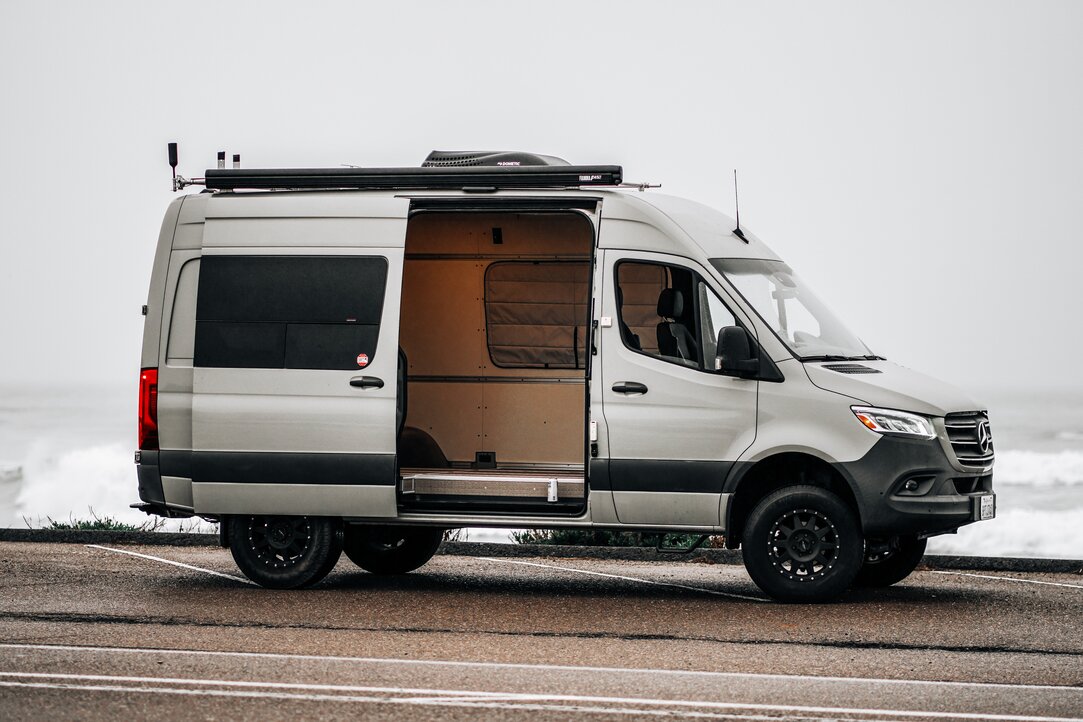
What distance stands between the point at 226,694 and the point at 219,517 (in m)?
4.42

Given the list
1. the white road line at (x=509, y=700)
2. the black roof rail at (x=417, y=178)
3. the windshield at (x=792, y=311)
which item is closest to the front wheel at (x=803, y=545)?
the windshield at (x=792, y=311)

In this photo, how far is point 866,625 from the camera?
383 inches

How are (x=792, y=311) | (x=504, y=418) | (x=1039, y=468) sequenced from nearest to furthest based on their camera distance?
(x=792, y=311) → (x=504, y=418) → (x=1039, y=468)

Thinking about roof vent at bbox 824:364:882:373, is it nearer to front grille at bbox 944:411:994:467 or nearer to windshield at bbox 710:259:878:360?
windshield at bbox 710:259:878:360

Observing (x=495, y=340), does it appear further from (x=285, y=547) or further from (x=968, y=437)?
(x=968, y=437)

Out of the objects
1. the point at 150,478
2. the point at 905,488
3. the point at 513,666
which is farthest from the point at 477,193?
the point at 513,666

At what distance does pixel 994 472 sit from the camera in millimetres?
37156

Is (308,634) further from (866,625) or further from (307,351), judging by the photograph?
(866,625)

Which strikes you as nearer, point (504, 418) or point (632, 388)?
point (632, 388)

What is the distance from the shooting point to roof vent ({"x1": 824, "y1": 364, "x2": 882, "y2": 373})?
10.6 m

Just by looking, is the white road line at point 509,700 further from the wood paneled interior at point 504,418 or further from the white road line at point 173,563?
the wood paneled interior at point 504,418

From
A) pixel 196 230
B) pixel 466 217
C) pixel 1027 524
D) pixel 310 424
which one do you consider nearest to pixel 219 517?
pixel 310 424

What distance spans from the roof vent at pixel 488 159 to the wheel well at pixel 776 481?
261 centimetres

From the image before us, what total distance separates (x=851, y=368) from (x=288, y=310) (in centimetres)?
398
